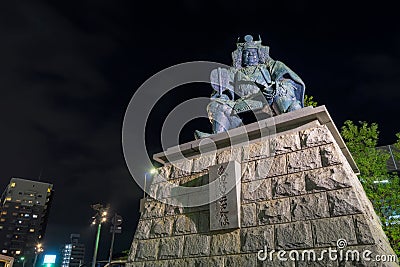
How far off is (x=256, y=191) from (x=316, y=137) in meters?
1.18

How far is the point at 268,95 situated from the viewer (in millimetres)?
5293

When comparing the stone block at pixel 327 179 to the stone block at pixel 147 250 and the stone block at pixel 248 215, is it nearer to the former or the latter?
the stone block at pixel 248 215

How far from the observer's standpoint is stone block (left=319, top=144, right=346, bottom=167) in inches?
149

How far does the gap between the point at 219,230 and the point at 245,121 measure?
84.8 inches

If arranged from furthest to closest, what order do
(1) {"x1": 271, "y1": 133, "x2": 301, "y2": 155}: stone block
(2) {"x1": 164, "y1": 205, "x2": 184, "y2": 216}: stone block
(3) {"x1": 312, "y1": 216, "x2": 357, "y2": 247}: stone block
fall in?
(2) {"x1": 164, "y1": 205, "x2": 184, "y2": 216}: stone block, (1) {"x1": 271, "y1": 133, "x2": 301, "y2": 155}: stone block, (3) {"x1": 312, "y1": 216, "x2": 357, "y2": 247}: stone block

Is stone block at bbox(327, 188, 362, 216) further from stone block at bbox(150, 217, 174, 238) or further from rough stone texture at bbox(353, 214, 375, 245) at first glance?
stone block at bbox(150, 217, 174, 238)

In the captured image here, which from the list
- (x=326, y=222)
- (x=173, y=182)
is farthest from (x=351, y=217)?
(x=173, y=182)

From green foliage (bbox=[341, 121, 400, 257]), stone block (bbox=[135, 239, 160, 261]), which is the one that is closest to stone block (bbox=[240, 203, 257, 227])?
stone block (bbox=[135, 239, 160, 261])

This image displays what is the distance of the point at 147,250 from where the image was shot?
4.70 meters

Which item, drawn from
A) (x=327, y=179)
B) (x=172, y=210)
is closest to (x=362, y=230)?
(x=327, y=179)

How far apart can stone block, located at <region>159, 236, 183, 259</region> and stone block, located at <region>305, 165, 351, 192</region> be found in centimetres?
209

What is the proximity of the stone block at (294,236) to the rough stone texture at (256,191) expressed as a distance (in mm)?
521

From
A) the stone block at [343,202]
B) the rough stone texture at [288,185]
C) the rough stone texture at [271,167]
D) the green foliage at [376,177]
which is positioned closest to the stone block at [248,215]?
the rough stone texture at [288,185]

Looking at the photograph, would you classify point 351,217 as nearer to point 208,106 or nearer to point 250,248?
point 250,248
